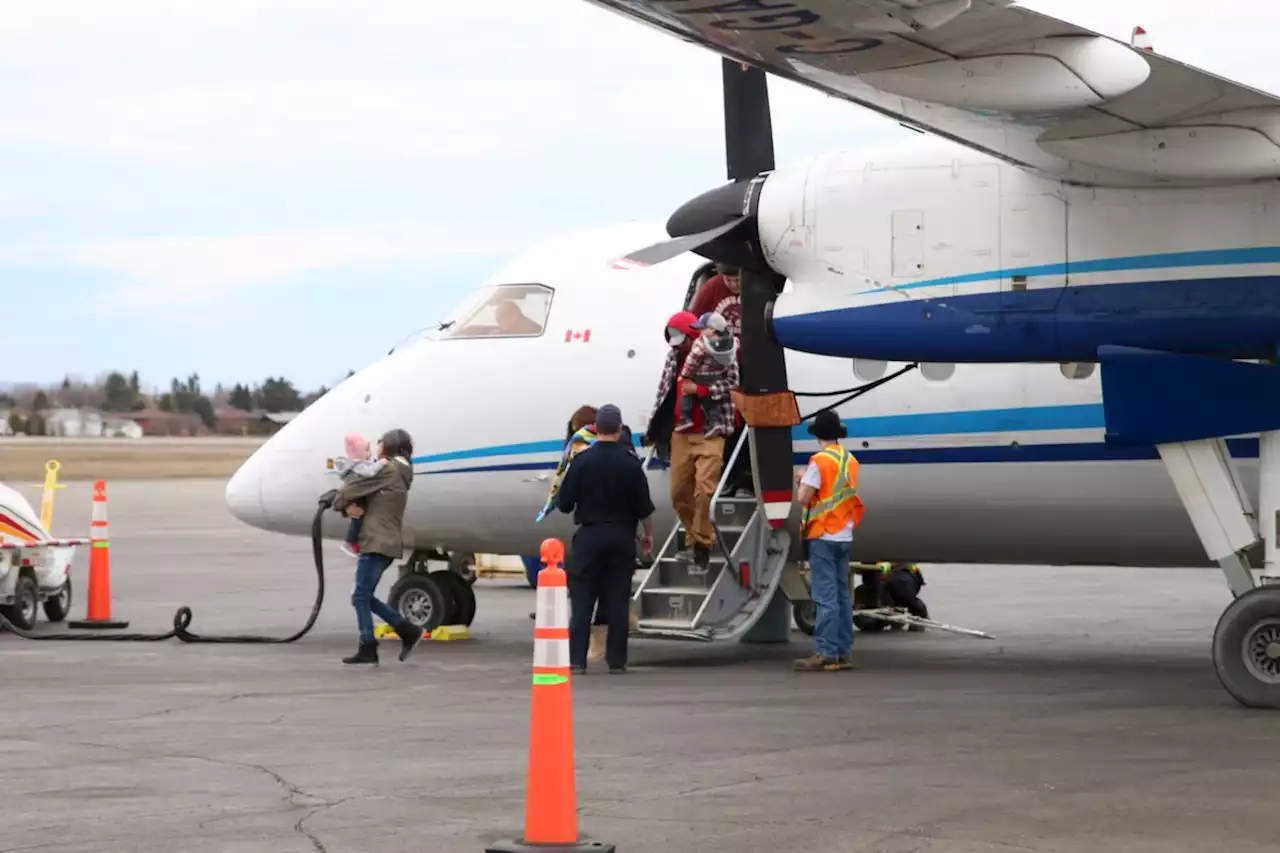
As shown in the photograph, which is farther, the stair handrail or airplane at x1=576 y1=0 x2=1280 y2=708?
the stair handrail

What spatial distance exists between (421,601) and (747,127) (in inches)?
201

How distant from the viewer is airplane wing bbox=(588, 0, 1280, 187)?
818 centimetres

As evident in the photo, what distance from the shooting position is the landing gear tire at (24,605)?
1580cm

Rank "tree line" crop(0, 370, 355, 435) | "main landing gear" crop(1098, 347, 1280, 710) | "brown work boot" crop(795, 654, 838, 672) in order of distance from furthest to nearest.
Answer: "tree line" crop(0, 370, 355, 435), "brown work boot" crop(795, 654, 838, 672), "main landing gear" crop(1098, 347, 1280, 710)

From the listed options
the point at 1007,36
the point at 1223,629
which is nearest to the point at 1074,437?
the point at 1223,629

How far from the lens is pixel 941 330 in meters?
10.5

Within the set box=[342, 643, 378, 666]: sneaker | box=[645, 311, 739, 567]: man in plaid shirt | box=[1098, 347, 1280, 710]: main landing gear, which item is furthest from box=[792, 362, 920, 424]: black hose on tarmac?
box=[342, 643, 378, 666]: sneaker

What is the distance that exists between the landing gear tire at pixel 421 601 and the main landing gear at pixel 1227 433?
257 inches

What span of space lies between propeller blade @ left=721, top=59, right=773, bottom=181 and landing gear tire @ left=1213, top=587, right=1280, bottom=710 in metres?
4.33

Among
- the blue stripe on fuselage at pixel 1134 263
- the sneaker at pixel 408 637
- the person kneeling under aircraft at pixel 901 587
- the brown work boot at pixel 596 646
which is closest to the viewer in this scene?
the blue stripe on fuselage at pixel 1134 263

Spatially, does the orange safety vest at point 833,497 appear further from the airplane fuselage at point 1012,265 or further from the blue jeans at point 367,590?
the blue jeans at point 367,590

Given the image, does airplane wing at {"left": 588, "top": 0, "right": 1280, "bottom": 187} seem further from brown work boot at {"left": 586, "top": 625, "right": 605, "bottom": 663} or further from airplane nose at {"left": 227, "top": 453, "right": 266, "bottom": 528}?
airplane nose at {"left": 227, "top": 453, "right": 266, "bottom": 528}

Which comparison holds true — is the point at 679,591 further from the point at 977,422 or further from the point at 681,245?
the point at 681,245

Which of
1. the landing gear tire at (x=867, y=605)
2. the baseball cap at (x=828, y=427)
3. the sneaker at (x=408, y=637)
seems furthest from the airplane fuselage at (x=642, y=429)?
the landing gear tire at (x=867, y=605)
